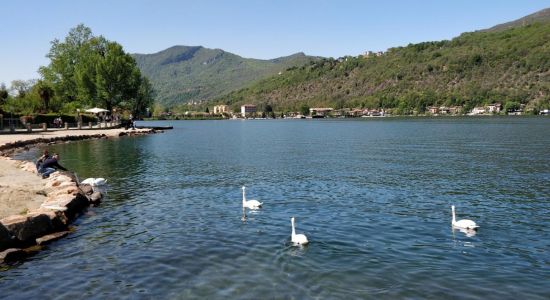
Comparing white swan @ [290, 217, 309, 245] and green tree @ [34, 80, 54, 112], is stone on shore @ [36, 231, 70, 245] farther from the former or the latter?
green tree @ [34, 80, 54, 112]

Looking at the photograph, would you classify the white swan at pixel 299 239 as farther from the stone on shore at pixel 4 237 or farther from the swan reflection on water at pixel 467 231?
the stone on shore at pixel 4 237

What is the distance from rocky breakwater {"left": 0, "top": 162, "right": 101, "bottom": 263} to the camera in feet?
45.3

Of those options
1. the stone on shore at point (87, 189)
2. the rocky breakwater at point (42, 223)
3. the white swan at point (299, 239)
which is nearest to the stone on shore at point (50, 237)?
the rocky breakwater at point (42, 223)

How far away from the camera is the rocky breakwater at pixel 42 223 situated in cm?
1381

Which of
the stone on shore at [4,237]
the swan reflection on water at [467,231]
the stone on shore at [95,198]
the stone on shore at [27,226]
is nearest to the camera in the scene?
the stone on shore at [4,237]

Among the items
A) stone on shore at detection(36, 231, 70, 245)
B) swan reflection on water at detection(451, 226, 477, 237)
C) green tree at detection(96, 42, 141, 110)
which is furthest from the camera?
green tree at detection(96, 42, 141, 110)

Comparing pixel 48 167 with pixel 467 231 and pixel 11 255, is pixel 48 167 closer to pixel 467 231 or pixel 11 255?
pixel 11 255

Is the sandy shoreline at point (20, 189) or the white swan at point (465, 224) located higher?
the sandy shoreline at point (20, 189)

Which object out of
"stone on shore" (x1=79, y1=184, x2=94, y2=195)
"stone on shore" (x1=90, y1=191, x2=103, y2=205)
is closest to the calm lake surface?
"stone on shore" (x1=90, y1=191, x2=103, y2=205)

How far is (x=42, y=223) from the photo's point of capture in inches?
611

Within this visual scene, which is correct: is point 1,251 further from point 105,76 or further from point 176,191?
point 105,76

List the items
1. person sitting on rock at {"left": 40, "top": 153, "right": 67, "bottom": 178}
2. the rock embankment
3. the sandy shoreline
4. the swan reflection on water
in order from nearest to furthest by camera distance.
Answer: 1. the rock embankment
2. the swan reflection on water
3. the sandy shoreline
4. person sitting on rock at {"left": 40, "top": 153, "right": 67, "bottom": 178}

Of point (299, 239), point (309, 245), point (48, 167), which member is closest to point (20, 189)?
point (48, 167)

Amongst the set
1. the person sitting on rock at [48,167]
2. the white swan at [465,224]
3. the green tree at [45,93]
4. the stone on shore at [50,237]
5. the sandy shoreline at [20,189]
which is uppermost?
the green tree at [45,93]
